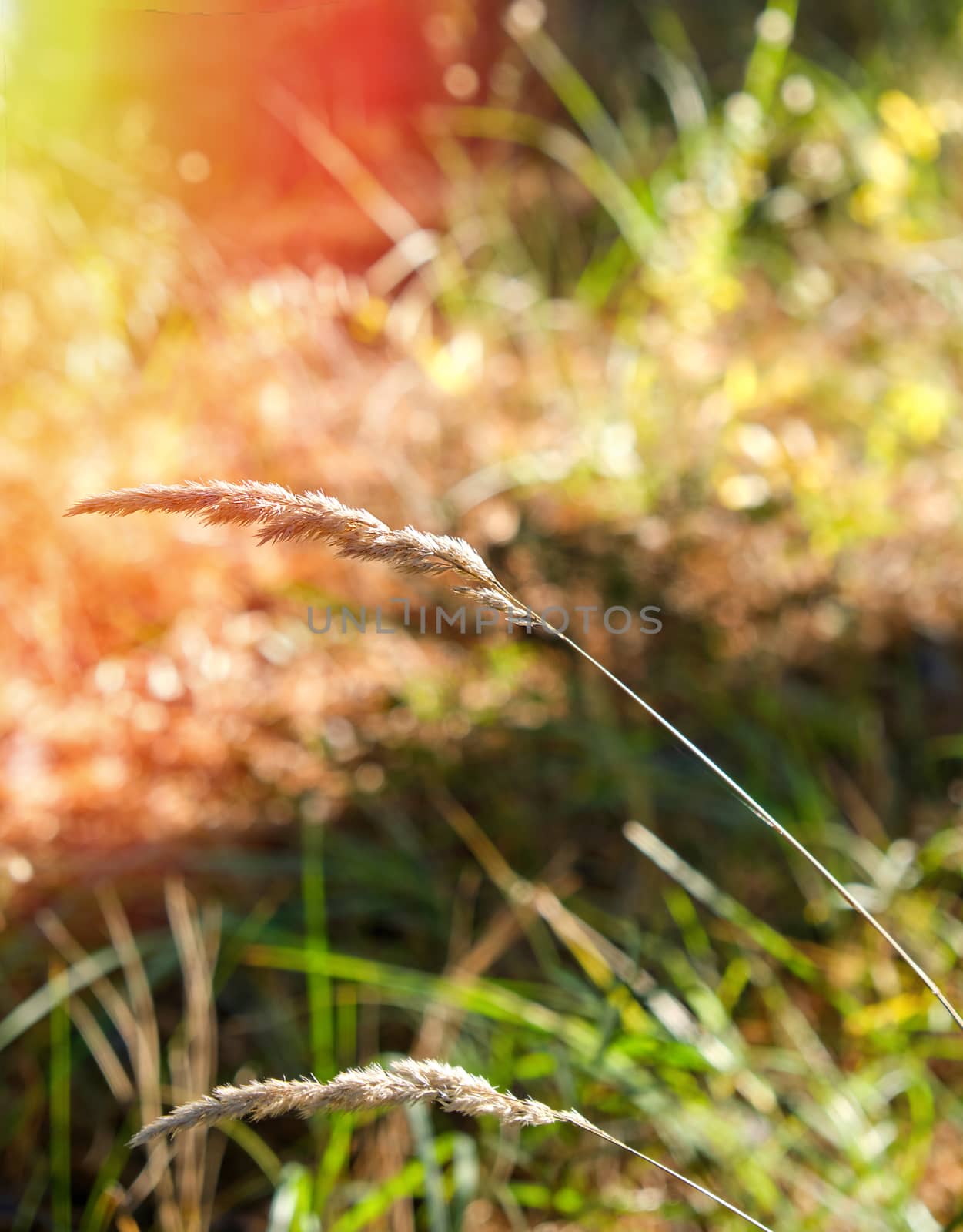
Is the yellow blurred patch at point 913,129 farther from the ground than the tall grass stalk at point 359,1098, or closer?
farther from the ground

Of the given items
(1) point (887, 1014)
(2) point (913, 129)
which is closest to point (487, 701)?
(1) point (887, 1014)

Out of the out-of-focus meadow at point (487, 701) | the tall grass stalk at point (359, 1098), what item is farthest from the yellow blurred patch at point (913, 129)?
the tall grass stalk at point (359, 1098)

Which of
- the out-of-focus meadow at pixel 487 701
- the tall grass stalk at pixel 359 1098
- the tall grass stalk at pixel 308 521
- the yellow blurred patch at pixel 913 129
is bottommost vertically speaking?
the out-of-focus meadow at pixel 487 701

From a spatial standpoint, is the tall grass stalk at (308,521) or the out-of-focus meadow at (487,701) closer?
the tall grass stalk at (308,521)

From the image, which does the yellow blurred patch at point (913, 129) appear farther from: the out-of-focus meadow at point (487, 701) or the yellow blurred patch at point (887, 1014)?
the yellow blurred patch at point (887, 1014)

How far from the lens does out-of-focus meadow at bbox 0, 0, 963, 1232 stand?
1181 millimetres

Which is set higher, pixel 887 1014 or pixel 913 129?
pixel 913 129

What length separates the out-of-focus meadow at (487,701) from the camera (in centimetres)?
118

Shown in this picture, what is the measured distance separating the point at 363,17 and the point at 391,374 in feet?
6.94

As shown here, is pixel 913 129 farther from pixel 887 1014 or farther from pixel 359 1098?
pixel 359 1098

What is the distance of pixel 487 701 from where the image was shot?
182cm

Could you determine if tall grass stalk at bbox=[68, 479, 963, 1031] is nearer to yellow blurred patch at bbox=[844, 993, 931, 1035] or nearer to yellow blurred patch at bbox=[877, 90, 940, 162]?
yellow blurred patch at bbox=[844, 993, 931, 1035]

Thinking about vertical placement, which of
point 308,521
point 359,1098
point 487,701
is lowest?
point 487,701

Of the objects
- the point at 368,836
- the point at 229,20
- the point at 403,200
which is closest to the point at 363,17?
the point at 403,200
